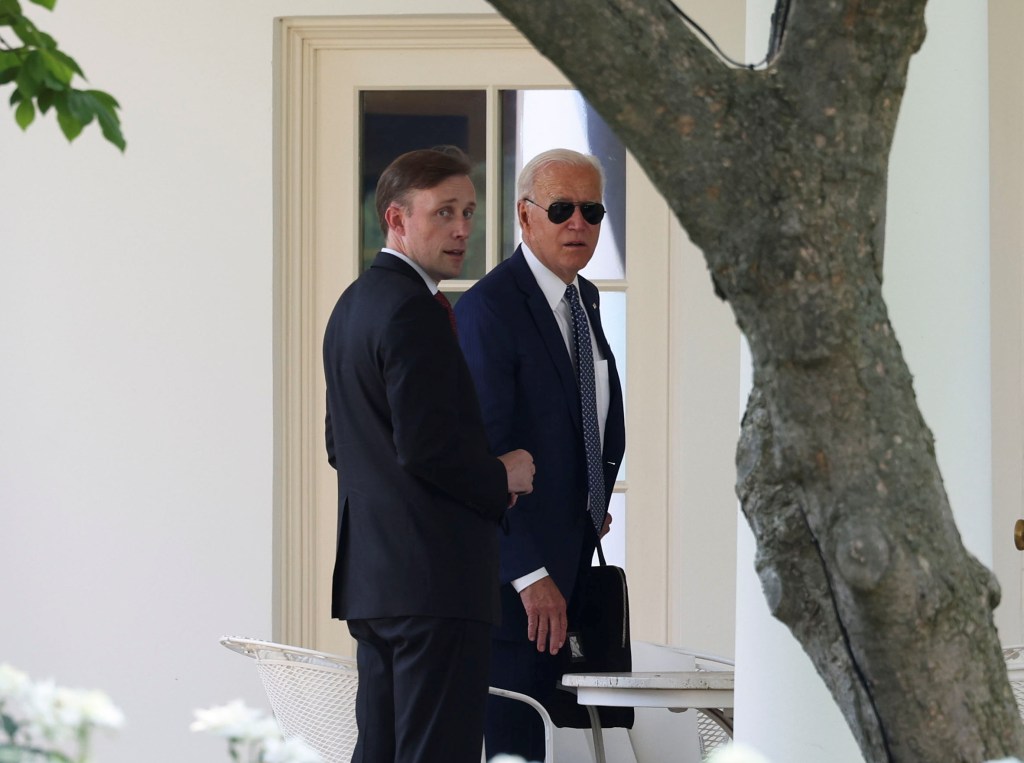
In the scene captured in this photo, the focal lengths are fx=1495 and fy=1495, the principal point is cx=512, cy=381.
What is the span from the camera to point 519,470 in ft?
9.26

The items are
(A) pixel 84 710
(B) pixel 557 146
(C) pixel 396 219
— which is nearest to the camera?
(A) pixel 84 710

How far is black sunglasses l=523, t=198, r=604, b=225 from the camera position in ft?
11.1

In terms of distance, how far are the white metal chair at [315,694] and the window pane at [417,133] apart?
183 cm

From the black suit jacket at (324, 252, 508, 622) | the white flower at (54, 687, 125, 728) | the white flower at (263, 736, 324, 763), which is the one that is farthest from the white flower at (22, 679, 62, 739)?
the black suit jacket at (324, 252, 508, 622)

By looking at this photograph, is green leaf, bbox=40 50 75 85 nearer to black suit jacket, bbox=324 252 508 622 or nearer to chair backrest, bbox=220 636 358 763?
black suit jacket, bbox=324 252 508 622

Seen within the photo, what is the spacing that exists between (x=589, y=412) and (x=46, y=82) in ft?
6.45

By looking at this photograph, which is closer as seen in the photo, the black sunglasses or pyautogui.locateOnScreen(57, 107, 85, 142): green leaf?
pyautogui.locateOnScreen(57, 107, 85, 142): green leaf

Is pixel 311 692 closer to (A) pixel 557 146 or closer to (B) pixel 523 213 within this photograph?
(B) pixel 523 213

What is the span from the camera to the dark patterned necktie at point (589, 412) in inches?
124

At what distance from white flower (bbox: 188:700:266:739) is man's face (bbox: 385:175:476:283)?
6.36ft

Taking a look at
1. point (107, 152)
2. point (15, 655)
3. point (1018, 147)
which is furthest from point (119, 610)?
point (1018, 147)

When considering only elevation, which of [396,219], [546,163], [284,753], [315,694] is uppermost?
[546,163]

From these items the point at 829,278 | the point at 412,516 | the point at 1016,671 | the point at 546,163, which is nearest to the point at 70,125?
the point at 829,278

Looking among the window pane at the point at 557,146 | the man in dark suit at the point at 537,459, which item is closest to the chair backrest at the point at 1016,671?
the man in dark suit at the point at 537,459
